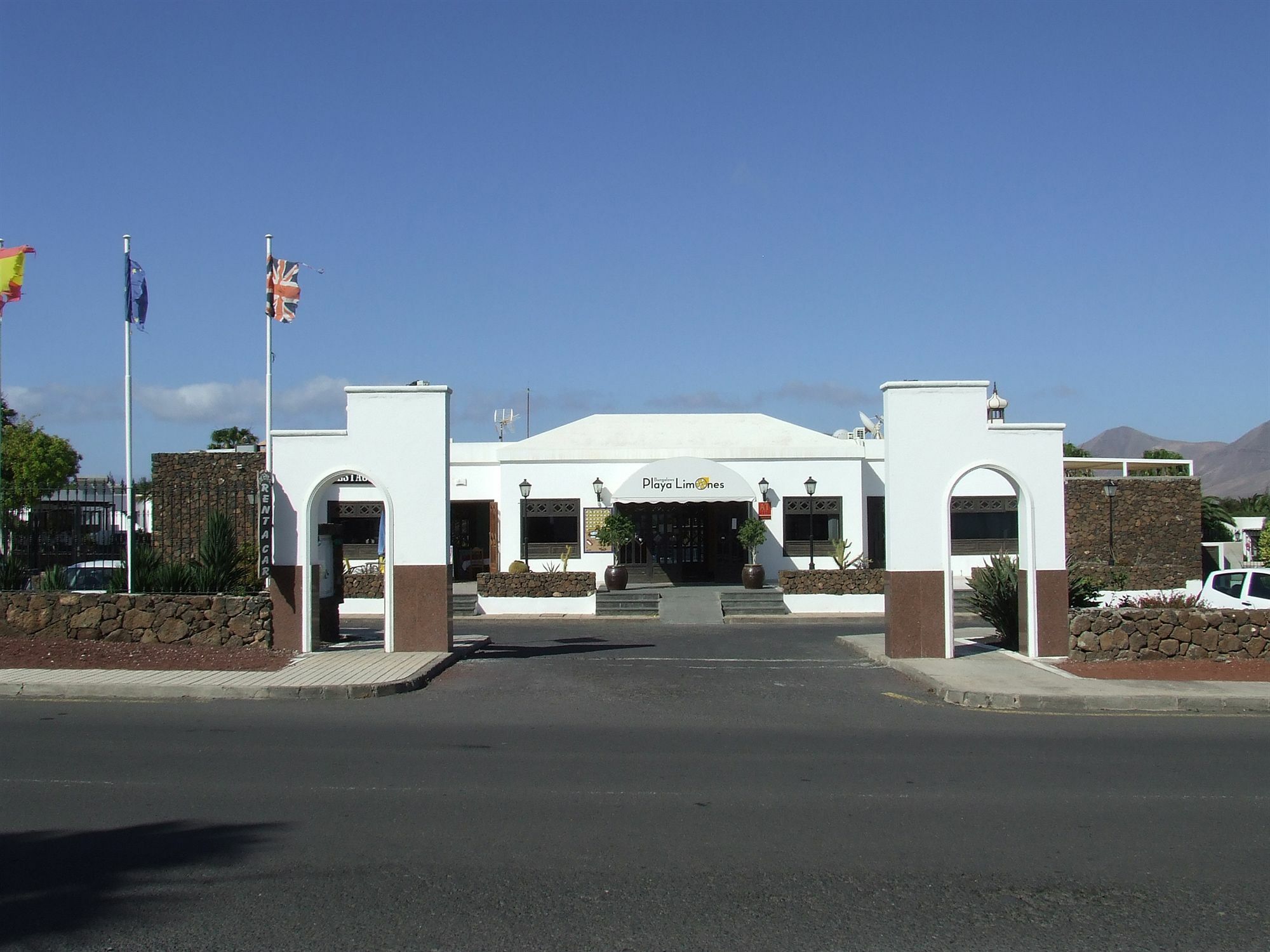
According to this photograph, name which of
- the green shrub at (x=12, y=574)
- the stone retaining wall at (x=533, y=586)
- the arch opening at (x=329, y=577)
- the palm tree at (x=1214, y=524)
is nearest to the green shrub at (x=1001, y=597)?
the arch opening at (x=329, y=577)

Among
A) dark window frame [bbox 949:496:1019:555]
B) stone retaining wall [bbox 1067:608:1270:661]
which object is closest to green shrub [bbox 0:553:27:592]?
stone retaining wall [bbox 1067:608:1270:661]

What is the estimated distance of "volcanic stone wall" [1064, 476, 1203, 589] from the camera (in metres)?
34.6

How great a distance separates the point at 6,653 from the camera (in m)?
14.7

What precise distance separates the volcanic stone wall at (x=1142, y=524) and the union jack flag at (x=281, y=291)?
24485mm

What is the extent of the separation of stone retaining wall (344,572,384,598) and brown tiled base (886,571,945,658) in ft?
49.5

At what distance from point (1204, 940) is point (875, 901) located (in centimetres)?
149

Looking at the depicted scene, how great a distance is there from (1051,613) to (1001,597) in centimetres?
130

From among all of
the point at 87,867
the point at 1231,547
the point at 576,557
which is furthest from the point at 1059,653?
the point at 1231,547

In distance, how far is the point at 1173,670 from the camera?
14.2m

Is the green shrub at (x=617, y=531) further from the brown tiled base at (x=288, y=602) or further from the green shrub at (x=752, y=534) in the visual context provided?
the brown tiled base at (x=288, y=602)

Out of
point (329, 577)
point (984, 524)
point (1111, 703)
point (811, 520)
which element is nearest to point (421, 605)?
point (329, 577)

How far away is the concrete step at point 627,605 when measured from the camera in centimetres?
2623

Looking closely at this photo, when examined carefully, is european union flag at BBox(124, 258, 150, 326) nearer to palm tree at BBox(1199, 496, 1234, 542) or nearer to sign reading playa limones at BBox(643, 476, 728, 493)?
sign reading playa limones at BBox(643, 476, 728, 493)

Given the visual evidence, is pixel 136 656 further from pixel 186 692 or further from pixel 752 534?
pixel 752 534
